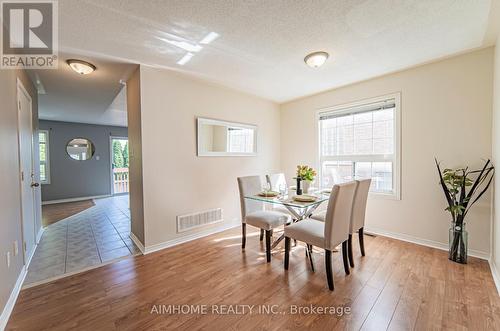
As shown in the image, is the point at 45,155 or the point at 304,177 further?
the point at 45,155

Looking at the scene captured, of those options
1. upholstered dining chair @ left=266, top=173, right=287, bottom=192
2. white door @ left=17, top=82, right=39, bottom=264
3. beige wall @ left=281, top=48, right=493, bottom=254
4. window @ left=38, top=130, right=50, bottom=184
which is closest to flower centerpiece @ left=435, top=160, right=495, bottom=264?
beige wall @ left=281, top=48, right=493, bottom=254

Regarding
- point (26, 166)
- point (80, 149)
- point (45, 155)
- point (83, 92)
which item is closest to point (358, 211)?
point (26, 166)

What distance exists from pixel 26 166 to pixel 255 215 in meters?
2.88

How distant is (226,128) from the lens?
3.63 metres

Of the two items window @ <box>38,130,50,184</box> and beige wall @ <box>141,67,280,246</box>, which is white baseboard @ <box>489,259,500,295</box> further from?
window @ <box>38,130,50,184</box>

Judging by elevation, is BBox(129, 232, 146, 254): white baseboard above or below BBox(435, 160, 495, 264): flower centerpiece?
below

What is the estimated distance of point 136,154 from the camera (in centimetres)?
293

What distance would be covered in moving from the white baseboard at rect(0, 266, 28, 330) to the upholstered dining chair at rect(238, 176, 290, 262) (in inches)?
84.1

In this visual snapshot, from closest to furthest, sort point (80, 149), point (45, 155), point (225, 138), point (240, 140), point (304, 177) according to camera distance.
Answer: point (304, 177) → point (225, 138) → point (240, 140) → point (45, 155) → point (80, 149)

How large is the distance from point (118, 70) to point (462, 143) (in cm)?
450

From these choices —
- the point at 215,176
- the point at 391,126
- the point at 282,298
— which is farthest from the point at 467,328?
the point at 215,176

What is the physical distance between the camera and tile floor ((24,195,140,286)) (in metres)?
2.36

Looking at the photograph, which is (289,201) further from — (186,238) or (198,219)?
(186,238)

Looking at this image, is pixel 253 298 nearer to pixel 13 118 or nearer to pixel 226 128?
pixel 226 128
